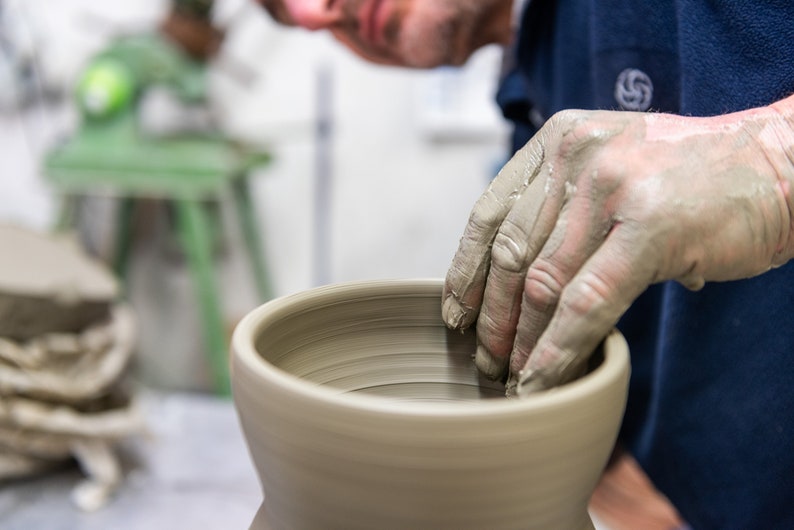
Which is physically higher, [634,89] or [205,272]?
[634,89]

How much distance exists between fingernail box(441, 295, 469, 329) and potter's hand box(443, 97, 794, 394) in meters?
0.05

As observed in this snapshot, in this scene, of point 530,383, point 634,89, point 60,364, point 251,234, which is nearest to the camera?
point 530,383

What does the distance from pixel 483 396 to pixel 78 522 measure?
1.37 m

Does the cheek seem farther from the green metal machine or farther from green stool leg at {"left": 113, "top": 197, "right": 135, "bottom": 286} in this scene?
green stool leg at {"left": 113, "top": 197, "right": 135, "bottom": 286}

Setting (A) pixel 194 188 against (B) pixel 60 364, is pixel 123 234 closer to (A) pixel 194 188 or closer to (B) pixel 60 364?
(A) pixel 194 188

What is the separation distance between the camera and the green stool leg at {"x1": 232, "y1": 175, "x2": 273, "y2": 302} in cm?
238

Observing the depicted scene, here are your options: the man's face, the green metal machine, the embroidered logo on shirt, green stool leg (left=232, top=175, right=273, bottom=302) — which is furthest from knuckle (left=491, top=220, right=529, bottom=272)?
green stool leg (left=232, top=175, right=273, bottom=302)

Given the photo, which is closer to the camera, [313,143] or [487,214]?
[487,214]

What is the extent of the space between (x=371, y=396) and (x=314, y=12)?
2.78 ft

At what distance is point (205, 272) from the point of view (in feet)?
7.09

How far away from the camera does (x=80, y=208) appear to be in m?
2.53

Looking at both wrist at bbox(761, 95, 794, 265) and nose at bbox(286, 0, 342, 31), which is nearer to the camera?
wrist at bbox(761, 95, 794, 265)

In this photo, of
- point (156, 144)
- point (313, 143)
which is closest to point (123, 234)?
point (156, 144)

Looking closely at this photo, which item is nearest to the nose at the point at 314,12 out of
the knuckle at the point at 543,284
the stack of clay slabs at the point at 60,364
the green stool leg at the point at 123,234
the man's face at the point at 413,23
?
the man's face at the point at 413,23
